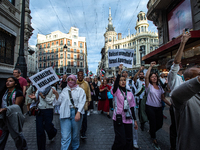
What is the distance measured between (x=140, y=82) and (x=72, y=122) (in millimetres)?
3291

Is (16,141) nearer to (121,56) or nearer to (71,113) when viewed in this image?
(71,113)

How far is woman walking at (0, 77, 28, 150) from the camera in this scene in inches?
91.1

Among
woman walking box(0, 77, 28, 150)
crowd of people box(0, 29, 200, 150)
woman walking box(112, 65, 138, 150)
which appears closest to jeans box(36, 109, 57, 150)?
crowd of people box(0, 29, 200, 150)

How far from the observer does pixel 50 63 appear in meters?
54.0

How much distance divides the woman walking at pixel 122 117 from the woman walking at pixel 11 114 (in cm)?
199

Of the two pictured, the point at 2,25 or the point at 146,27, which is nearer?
the point at 2,25

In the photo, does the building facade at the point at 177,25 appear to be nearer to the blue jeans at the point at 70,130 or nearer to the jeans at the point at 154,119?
the jeans at the point at 154,119

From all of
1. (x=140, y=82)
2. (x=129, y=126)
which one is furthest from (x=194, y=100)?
(x=140, y=82)

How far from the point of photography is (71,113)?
9.20 ft

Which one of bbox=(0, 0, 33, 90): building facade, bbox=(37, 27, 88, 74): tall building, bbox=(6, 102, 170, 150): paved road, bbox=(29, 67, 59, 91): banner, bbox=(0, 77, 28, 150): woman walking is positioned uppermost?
bbox=(37, 27, 88, 74): tall building

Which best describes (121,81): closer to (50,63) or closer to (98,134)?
(98,134)

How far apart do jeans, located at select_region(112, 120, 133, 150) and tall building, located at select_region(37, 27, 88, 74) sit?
50.4 meters

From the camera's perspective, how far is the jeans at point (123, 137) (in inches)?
98.0

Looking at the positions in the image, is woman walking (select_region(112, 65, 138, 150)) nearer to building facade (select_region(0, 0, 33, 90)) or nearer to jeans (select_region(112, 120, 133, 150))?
jeans (select_region(112, 120, 133, 150))
